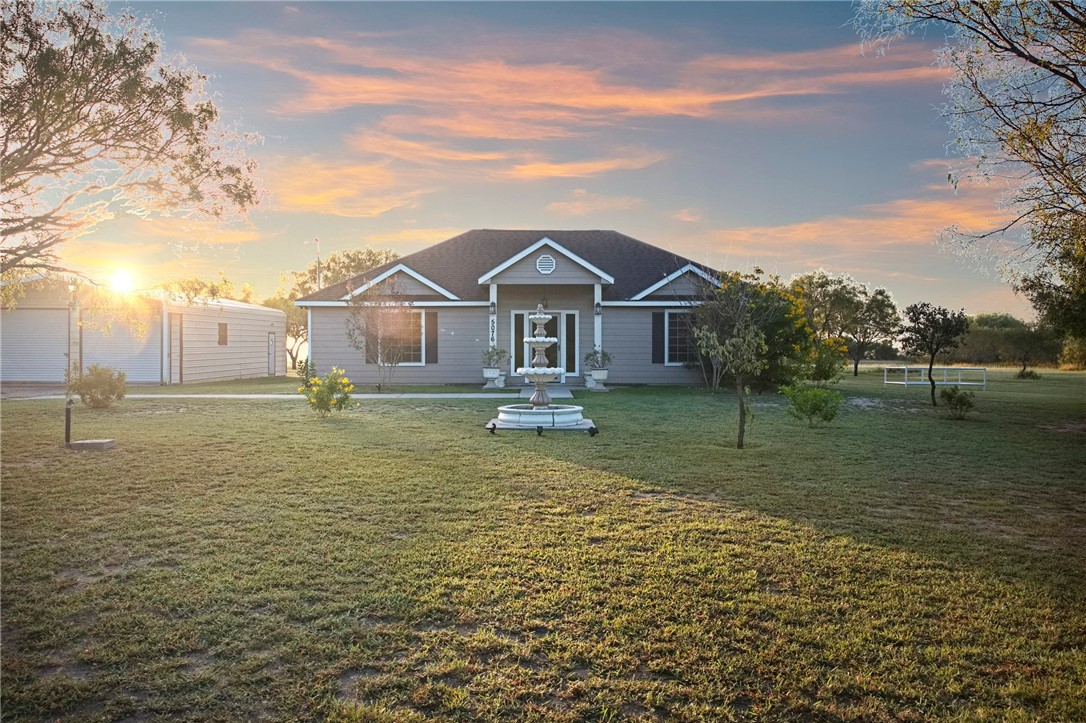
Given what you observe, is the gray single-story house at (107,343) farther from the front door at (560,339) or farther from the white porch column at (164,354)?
the front door at (560,339)

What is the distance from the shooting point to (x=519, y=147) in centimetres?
1728

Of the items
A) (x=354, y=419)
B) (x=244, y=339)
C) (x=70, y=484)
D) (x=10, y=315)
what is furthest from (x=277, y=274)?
(x=70, y=484)

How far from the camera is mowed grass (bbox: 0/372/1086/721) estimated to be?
298cm

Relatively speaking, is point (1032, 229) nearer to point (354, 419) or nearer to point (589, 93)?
point (589, 93)

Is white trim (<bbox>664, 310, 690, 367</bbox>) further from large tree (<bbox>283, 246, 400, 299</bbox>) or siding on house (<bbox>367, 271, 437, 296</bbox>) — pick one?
large tree (<bbox>283, 246, 400, 299</bbox>)

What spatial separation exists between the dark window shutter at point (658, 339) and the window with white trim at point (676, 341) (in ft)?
0.37

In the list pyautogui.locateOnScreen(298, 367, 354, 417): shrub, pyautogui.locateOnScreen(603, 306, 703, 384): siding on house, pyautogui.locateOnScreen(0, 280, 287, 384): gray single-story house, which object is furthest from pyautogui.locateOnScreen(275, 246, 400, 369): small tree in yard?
pyautogui.locateOnScreen(298, 367, 354, 417): shrub

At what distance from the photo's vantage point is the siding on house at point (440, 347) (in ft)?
72.8

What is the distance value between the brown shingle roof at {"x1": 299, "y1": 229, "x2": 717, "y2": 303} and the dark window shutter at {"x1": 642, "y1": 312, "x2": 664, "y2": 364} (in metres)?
1.33

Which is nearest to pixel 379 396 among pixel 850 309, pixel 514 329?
pixel 514 329

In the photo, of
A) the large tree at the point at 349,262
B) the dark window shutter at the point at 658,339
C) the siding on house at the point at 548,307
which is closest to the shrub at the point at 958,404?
the dark window shutter at the point at 658,339

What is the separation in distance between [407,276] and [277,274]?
29240mm

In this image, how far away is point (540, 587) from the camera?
4195 millimetres

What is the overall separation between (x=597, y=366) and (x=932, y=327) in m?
9.78
